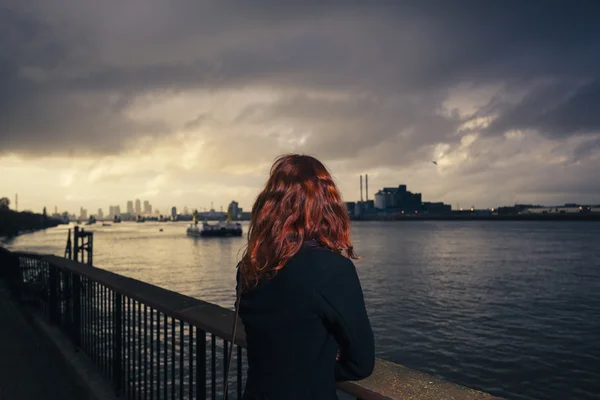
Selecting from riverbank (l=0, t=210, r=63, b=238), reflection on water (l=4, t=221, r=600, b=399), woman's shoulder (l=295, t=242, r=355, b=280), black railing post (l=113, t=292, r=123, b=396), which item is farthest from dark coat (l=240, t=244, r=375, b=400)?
riverbank (l=0, t=210, r=63, b=238)

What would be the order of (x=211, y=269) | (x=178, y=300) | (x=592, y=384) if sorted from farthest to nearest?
(x=211, y=269), (x=592, y=384), (x=178, y=300)

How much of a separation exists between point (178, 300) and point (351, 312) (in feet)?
7.72

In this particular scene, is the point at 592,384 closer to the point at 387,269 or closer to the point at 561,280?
the point at 561,280

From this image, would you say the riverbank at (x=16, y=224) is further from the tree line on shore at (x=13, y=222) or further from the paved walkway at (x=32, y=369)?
the paved walkway at (x=32, y=369)

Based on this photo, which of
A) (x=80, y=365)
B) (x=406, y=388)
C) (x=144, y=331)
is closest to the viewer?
(x=406, y=388)

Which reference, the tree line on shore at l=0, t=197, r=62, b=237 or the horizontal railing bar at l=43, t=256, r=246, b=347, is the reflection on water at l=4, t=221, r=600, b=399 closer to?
the horizontal railing bar at l=43, t=256, r=246, b=347

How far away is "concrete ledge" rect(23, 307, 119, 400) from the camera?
465 centimetres

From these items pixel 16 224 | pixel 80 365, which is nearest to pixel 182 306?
pixel 80 365

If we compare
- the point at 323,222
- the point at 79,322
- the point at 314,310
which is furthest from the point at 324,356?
the point at 79,322

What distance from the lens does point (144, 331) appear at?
420cm

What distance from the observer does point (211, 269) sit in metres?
43.5

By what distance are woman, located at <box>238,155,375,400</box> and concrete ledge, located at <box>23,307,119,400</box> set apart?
3710mm

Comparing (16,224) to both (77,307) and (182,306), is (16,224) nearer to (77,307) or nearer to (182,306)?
(77,307)

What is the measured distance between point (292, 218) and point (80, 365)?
4923 mm
